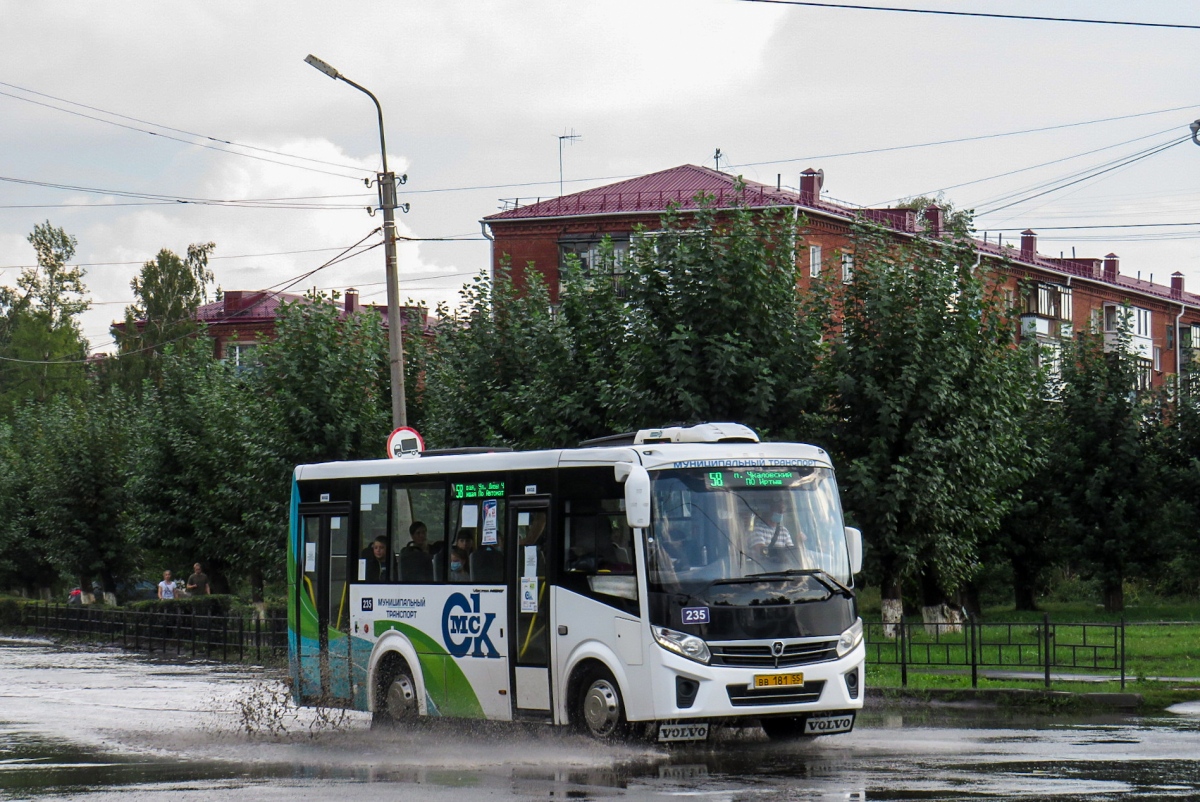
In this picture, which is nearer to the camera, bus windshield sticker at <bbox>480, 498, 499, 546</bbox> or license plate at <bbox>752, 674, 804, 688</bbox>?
license plate at <bbox>752, 674, 804, 688</bbox>

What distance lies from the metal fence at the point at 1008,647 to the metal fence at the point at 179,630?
10.6m

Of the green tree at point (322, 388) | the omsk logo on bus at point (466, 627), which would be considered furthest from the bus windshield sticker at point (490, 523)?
the green tree at point (322, 388)

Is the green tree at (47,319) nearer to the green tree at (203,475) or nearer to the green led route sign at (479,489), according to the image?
the green tree at (203,475)

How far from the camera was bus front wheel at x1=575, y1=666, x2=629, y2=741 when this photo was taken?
39.8 ft

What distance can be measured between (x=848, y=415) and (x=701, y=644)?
13690 mm

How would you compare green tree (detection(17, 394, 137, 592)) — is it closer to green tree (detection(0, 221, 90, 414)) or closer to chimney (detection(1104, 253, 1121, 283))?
green tree (detection(0, 221, 90, 414))

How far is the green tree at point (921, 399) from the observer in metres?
24.0

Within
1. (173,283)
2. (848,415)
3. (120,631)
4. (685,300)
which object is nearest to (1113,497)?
(848,415)

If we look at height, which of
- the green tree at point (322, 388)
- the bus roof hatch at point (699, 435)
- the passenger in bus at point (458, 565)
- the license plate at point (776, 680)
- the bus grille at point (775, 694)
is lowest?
the bus grille at point (775, 694)

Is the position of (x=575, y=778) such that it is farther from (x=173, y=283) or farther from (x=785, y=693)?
(x=173, y=283)

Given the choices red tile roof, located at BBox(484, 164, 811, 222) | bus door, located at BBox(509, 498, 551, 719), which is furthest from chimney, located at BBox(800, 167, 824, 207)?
bus door, located at BBox(509, 498, 551, 719)

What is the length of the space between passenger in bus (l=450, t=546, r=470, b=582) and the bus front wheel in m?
1.97

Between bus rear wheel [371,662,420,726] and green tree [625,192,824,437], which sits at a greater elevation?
green tree [625,192,824,437]

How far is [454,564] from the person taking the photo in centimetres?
1434
